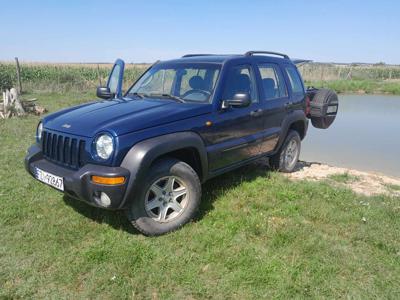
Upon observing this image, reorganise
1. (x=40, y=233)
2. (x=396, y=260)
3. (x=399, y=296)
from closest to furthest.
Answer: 1. (x=399, y=296)
2. (x=396, y=260)
3. (x=40, y=233)

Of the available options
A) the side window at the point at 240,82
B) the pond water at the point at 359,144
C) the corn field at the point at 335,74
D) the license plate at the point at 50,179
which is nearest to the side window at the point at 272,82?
the side window at the point at 240,82

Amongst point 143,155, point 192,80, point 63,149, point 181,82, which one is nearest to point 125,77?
point 181,82

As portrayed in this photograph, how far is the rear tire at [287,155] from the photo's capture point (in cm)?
602

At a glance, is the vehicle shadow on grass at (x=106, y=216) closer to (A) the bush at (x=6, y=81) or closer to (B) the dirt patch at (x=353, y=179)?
(B) the dirt patch at (x=353, y=179)

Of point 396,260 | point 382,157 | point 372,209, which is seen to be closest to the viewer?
point 396,260

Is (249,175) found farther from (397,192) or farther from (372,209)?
(397,192)

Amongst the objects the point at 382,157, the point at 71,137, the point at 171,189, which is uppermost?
the point at 71,137

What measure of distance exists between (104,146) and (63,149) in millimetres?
591

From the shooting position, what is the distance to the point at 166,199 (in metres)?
3.86

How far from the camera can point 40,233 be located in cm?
379

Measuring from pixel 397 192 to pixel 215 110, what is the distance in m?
3.45

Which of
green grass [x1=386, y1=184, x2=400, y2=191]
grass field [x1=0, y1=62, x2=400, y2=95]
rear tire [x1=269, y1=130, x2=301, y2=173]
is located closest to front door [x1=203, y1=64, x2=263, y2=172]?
rear tire [x1=269, y1=130, x2=301, y2=173]

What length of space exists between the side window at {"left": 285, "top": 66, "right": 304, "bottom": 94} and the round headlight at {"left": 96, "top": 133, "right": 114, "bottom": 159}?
11.6 feet

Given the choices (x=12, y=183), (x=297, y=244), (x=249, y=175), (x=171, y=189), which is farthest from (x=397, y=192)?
(x=12, y=183)
